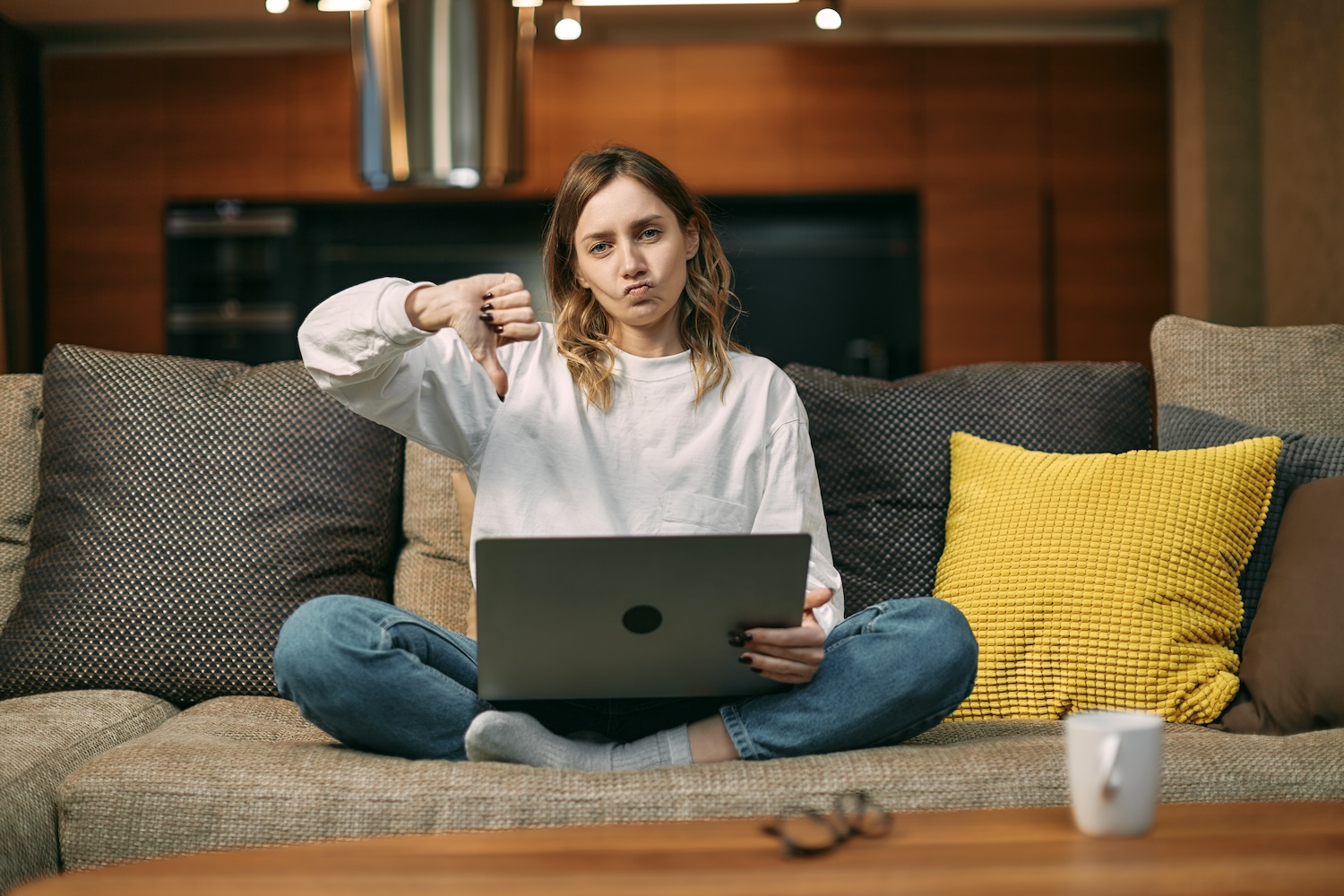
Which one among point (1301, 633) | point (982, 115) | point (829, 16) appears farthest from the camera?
point (982, 115)

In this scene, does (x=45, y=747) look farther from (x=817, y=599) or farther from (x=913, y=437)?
(x=913, y=437)

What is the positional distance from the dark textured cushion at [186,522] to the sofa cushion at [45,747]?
0.26ft

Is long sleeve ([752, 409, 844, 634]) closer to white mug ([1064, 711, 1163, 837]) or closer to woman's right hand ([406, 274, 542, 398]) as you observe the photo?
woman's right hand ([406, 274, 542, 398])

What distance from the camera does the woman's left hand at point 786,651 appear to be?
1.23m

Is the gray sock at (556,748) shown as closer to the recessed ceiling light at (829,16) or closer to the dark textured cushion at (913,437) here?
the dark textured cushion at (913,437)

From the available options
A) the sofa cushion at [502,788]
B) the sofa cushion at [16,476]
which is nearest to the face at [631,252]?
the sofa cushion at [502,788]

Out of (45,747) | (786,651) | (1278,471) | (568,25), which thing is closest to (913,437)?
(1278,471)

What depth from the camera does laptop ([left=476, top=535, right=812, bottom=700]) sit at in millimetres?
1115

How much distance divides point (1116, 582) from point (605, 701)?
68cm

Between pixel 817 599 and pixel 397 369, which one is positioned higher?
pixel 397 369

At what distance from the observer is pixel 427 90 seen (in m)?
2.87

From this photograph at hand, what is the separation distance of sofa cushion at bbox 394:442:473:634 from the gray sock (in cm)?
54

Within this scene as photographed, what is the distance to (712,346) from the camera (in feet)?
5.47

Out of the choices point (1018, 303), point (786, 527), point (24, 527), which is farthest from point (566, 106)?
point (786, 527)
